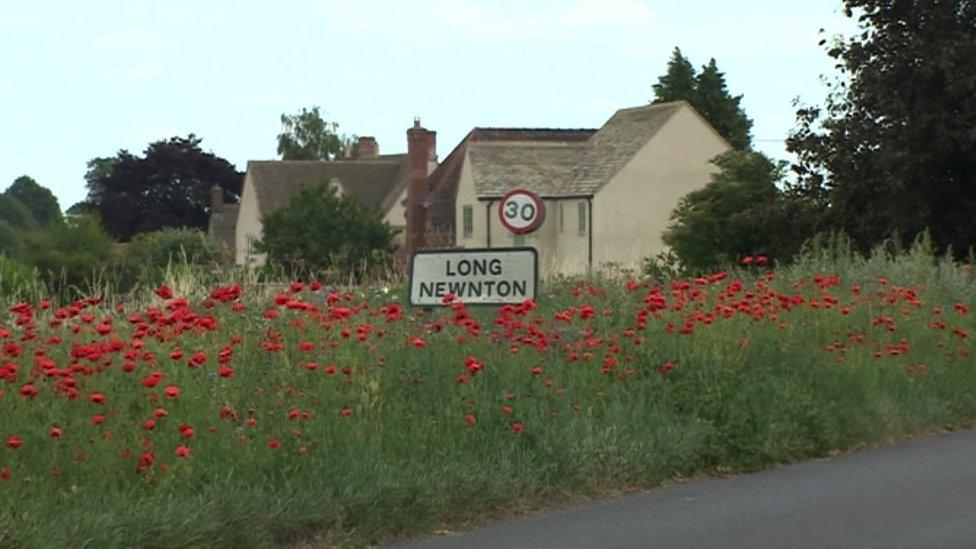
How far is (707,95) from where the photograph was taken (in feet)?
329

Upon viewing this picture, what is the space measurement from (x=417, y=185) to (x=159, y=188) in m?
28.6

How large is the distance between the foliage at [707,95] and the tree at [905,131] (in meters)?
55.3

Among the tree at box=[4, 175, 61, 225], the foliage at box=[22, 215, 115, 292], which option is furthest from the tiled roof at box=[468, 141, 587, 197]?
the tree at box=[4, 175, 61, 225]

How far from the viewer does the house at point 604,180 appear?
7662 centimetres

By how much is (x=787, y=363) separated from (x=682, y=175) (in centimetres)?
6428

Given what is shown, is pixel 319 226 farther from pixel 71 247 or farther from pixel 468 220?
pixel 71 247

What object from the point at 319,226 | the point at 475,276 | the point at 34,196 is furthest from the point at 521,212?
the point at 34,196

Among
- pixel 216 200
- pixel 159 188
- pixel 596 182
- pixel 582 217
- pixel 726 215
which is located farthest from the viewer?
pixel 216 200

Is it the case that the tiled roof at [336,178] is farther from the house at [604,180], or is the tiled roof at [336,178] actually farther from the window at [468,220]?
the house at [604,180]

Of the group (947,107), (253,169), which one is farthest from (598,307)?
(253,169)

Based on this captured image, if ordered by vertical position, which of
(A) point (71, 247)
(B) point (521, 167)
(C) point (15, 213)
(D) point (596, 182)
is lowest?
(A) point (71, 247)

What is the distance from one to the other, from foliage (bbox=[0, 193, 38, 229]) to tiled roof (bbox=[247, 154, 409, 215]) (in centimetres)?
1730

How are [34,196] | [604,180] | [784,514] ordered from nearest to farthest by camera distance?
[784,514]
[604,180]
[34,196]

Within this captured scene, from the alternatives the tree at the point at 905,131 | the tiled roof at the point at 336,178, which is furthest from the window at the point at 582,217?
the tree at the point at 905,131
